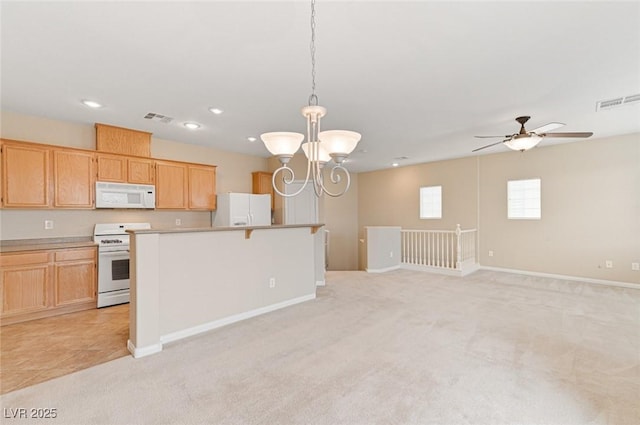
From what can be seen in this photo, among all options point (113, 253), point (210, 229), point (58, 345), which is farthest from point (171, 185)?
point (58, 345)

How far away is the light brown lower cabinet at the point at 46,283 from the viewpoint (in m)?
3.46

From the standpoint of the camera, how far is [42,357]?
2678 mm

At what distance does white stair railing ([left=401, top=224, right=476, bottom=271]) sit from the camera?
22.0 feet

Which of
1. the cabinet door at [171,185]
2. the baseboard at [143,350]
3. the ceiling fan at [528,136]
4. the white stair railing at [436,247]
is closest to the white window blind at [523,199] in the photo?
the white stair railing at [436,247]

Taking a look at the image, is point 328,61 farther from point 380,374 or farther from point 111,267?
point 111,267

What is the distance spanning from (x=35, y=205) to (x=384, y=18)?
15.4 feet

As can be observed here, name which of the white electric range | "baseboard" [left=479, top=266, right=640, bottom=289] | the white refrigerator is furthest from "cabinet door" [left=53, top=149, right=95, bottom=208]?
"baseboard" [left=479, top=266, right=640, bottom=289]

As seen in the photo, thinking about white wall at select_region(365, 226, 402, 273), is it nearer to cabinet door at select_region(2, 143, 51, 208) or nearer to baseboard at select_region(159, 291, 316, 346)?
baseboard at select_region(159, 291, 316, 346)

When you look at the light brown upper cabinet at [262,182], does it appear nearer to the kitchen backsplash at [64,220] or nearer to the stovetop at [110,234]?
the kitchen backsplash at [64,220]

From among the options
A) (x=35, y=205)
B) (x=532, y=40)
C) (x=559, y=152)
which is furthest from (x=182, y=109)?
(x=559, y=152)

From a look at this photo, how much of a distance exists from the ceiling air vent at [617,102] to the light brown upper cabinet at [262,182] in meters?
5.51

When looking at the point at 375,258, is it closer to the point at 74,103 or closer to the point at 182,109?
the point at 182,109

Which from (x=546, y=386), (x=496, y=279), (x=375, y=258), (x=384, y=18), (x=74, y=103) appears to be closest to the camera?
(x=384, y=18)

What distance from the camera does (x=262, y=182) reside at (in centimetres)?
656
